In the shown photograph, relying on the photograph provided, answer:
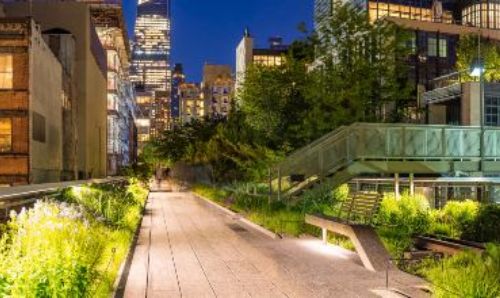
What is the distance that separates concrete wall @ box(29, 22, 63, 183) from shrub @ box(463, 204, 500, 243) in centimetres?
4047

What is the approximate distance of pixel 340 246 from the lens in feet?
51.6

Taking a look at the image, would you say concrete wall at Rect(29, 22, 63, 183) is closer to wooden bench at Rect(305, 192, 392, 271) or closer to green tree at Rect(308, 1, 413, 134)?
green tree at Rect(308, 1, 413, 134)

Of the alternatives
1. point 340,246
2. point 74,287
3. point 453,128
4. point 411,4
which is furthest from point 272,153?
point 411,4

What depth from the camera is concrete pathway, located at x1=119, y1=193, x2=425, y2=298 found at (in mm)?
10633

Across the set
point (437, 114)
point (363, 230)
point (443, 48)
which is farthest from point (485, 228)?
point (443, 48)

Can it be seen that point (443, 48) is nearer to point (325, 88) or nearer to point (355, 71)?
point (355, 71)

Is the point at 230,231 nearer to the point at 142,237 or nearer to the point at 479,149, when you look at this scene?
the point at 142,237

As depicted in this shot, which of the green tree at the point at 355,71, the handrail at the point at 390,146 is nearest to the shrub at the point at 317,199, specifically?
the handrail at the point at 390,146

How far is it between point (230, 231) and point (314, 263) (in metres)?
7.59

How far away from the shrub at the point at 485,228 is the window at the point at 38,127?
42.5 metres

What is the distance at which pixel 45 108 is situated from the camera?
189 ft

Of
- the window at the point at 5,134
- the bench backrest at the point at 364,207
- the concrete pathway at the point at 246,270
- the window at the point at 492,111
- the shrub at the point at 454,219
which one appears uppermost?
the window at the point at 492,111

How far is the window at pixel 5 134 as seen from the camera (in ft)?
160

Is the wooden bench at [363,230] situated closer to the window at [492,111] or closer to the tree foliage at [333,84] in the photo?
the tree foliage at [333,84]
